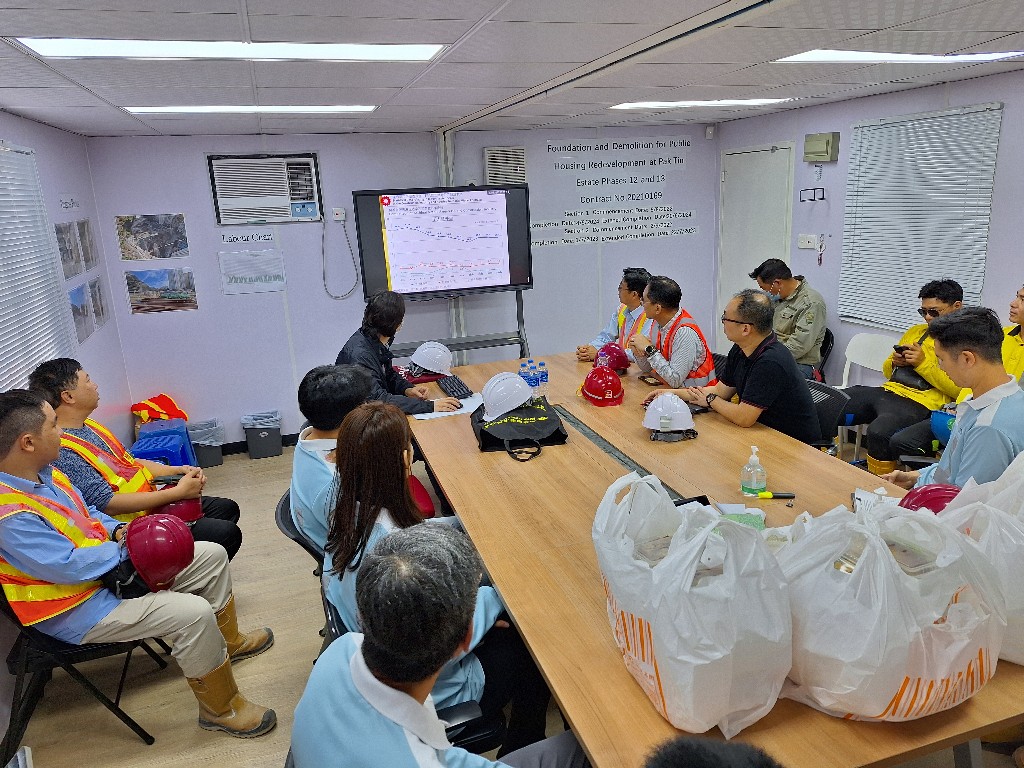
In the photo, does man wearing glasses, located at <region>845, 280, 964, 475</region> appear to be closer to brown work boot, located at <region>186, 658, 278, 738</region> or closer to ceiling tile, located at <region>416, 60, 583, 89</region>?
ceiling tile, located at <region>416, 60, 583, 89</region>

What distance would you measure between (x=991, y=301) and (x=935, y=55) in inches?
67.9

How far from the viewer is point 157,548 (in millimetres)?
2361

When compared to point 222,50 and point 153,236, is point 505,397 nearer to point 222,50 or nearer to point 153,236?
point 222,50

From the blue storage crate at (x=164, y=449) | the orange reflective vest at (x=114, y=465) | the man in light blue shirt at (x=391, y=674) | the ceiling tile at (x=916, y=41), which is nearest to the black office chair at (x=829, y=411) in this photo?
the ceiling tile at (x=916, y=41)

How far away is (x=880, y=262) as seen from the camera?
4.89 m

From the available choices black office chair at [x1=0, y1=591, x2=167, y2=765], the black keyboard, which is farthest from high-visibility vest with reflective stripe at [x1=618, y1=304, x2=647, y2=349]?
black office chair at [x1=0, y1=591, x2=167, y2=765]

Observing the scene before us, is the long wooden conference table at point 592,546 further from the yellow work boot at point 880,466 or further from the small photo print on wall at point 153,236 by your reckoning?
the small photo print on wall at point 153,236

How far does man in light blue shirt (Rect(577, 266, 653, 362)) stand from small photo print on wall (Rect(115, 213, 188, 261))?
3.13 meters

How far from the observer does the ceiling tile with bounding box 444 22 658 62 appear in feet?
7.06

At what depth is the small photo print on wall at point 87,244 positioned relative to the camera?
438cm

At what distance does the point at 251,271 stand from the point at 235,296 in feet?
0.76

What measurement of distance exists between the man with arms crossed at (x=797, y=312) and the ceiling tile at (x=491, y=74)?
2629mm

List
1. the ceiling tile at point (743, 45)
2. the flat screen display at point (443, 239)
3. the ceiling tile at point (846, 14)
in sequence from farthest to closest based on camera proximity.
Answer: the flat screen display at point (443, 239)
the ceiling tile at point (743, 45)
the ceiling tile at point (846, 14)

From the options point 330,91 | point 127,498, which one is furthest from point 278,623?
point 330,91
